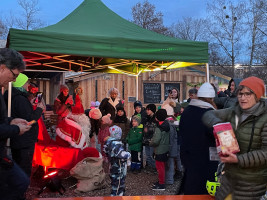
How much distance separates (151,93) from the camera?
1677cm

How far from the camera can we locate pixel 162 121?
18.5 ft

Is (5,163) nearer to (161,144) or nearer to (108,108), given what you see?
(161,144)

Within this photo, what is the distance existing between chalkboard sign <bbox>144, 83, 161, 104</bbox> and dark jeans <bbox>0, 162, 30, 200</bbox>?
14.4 meters

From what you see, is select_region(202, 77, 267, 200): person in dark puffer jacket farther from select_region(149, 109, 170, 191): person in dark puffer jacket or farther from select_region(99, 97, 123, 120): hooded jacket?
select_region(99, 97, 123, 120): hooded jacket

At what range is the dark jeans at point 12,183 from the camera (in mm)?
2266

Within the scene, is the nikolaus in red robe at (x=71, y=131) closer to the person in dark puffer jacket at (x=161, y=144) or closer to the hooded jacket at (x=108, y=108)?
the person in dark puffer jacket at (x=161, y=144)

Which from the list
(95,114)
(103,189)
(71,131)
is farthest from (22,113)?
(95,114)

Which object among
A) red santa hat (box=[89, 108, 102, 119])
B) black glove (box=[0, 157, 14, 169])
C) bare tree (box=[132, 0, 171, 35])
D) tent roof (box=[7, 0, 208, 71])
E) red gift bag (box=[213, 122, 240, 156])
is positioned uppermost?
bare tree (box=[132, 0, 171, 35])

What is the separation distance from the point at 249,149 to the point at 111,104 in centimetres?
541

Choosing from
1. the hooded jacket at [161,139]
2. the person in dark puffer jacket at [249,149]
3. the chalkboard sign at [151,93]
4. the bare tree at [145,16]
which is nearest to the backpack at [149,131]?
the hooded jacket at [161,139]

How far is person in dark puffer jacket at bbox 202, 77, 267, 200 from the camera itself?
2.21 meters

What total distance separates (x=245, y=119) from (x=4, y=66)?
1946mm

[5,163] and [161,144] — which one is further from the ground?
[5,163]

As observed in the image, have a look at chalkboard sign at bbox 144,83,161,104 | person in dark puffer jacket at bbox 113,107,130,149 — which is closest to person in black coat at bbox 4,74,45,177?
person in dark puffer jacket at bbox 113,107,130,149
